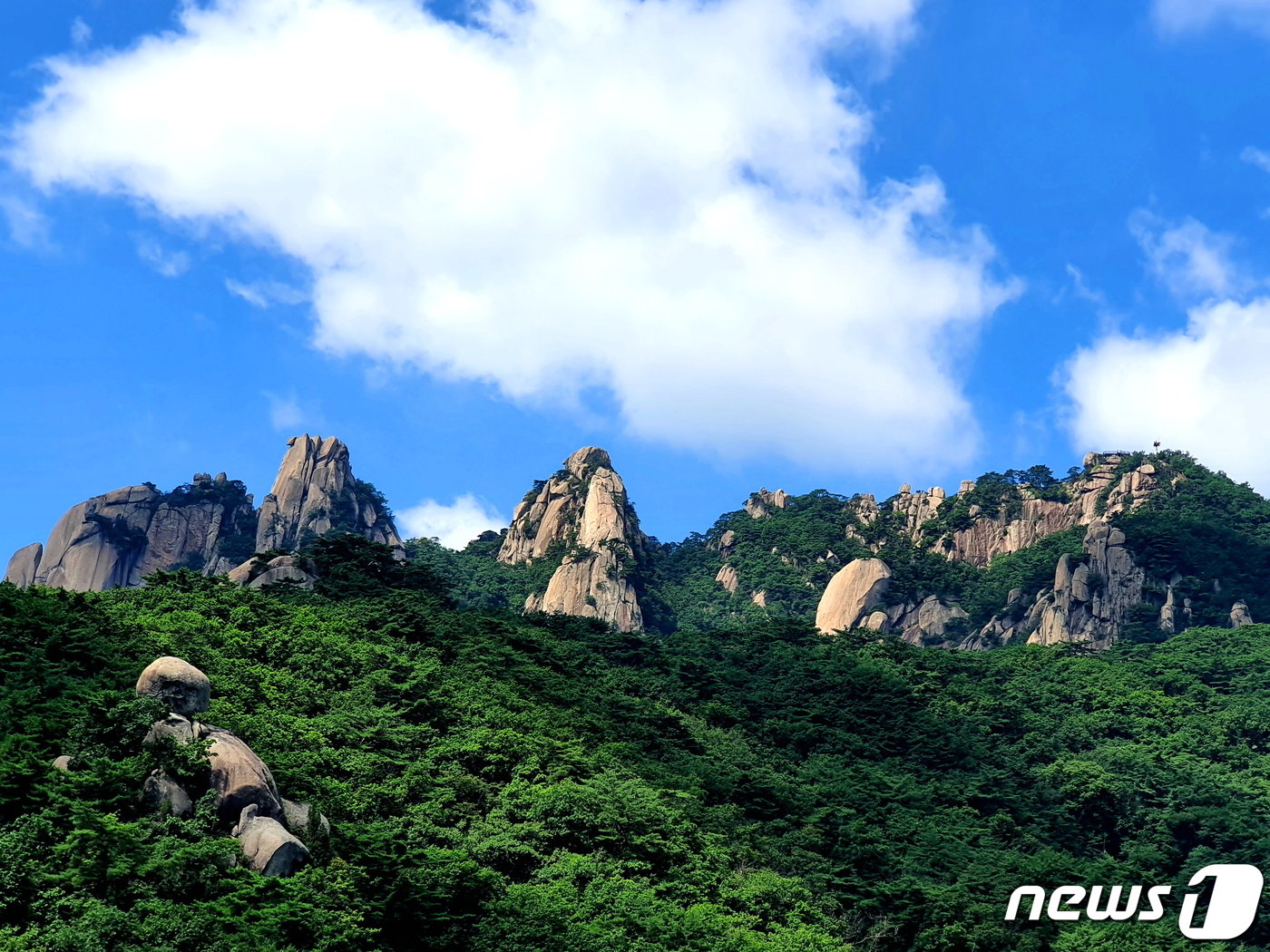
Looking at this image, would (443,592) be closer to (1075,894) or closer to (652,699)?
(652,699)

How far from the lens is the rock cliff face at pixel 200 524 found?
307ft

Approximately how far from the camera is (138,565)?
94.5 m

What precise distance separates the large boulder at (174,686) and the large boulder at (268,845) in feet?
11.6

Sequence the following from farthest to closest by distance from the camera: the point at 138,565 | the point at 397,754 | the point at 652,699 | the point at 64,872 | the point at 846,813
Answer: the point at 138,565
the point at 652,699
the point at 846,813
the point at 397,754
the point at 64,872

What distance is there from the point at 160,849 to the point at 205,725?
4599mm

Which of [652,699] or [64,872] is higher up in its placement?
[652,699]

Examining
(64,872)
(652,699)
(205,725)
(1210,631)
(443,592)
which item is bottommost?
(64,872)

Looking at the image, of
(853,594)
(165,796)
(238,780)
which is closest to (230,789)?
(238,780)

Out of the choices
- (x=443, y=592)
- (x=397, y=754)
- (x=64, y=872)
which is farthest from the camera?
(x=443, y=592)

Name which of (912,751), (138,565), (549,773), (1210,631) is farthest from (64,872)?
(138,565)

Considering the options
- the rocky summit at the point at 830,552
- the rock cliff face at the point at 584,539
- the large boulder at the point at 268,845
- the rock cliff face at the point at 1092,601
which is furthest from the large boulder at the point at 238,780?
the rock cliff face at the point at 1092,601

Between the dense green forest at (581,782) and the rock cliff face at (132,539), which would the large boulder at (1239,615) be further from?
the rock cliff face at (132,539)

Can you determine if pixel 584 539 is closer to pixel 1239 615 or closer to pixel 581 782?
pixel 1239 615

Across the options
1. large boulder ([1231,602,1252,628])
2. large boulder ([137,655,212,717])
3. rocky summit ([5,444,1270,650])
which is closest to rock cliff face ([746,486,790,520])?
rocky summit ([5,444,1270,650])
